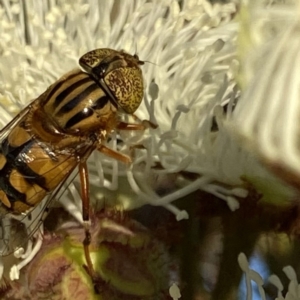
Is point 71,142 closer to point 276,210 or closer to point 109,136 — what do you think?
point 109,136

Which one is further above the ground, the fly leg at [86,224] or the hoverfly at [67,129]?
the hoverfly at [67,129]

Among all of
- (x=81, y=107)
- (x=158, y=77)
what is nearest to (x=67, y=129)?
(x=81, y=107)

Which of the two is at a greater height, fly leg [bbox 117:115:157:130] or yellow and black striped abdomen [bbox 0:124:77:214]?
yellow and black striped abdomen [bbox 0:124:77:214]

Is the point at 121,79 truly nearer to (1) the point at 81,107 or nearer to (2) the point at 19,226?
(1) the point at 81,107

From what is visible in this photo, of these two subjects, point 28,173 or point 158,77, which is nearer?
point 28,173

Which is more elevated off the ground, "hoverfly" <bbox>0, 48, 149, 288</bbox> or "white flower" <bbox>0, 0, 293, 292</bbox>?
"hoverfly" <bbox>0, 48, 149, 288</bbox>

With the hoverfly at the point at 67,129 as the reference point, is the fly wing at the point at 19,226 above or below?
below
